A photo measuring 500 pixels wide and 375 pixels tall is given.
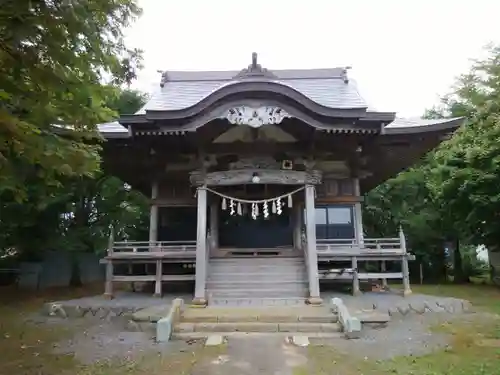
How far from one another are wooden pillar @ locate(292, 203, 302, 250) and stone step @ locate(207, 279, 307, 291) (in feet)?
7.50

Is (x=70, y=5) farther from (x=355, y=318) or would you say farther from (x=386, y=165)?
(x=386, y=165)

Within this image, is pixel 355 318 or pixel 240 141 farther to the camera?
pixel 240 141

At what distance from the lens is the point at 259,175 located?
1088cm

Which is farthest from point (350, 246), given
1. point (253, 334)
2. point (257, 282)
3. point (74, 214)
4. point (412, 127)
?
point (74, 214)

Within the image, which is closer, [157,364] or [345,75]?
[157,364]

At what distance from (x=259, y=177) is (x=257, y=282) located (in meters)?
2.74

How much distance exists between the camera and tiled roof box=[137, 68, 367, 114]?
47.4ft

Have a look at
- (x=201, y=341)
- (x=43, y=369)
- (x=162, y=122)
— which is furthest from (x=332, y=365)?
(x=162, y=122)

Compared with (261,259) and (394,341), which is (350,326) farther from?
(261,259)

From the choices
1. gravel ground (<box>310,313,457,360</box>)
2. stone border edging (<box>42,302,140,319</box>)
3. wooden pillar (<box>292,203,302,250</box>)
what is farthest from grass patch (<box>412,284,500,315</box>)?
stone border edging (<box>42,302,140,319</box>)

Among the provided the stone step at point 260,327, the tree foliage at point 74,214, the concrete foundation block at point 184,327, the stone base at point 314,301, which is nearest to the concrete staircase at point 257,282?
the stone base at point 314,301

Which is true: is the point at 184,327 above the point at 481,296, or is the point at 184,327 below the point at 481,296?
above

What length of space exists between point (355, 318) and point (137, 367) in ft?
12.9

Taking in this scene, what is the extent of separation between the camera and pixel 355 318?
7465 millimetres
